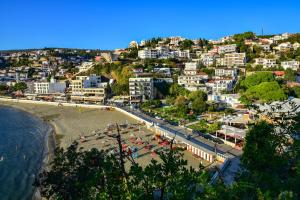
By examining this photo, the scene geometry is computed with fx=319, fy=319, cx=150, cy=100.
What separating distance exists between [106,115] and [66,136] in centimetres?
1222

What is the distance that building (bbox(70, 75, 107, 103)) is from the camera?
60431mm

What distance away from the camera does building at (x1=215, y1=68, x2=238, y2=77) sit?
60884mm

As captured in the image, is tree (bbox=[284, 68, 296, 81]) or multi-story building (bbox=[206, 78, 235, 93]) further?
tree (bbox=[284, 68, 296, 81])

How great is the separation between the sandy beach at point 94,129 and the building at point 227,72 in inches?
972

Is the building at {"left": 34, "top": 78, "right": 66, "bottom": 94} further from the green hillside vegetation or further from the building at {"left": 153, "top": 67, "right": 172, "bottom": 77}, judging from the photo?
the green hillside vegetation

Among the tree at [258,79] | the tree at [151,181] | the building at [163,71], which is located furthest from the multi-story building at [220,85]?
the tree at [151,181]

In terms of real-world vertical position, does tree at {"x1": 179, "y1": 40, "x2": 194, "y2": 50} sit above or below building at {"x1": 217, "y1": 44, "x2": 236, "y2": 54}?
above

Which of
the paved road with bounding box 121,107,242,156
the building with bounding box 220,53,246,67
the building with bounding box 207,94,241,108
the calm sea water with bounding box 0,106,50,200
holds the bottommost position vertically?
the calm sea water with bounding box 0,106,50,200

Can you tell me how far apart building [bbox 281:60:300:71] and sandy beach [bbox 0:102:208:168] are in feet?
118

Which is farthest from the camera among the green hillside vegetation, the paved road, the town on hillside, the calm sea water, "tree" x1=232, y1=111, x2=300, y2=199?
the green hillside vegetation

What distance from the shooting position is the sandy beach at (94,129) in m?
28.7

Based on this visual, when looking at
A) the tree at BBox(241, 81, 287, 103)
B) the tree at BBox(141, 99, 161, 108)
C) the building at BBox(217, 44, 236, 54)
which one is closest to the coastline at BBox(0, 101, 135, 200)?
the tree at BBox(141, 99, 161, 108)

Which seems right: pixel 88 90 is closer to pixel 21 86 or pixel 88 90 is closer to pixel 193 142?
pixel 21 86

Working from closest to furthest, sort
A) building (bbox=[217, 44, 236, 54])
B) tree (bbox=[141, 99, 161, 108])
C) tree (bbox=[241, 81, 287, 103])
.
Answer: tree (bbox=[241, 81, 287, 103]) → tree (bbox=[141, 99, 161, 108]) → building (bbox=[217, 44, 236, 54])
